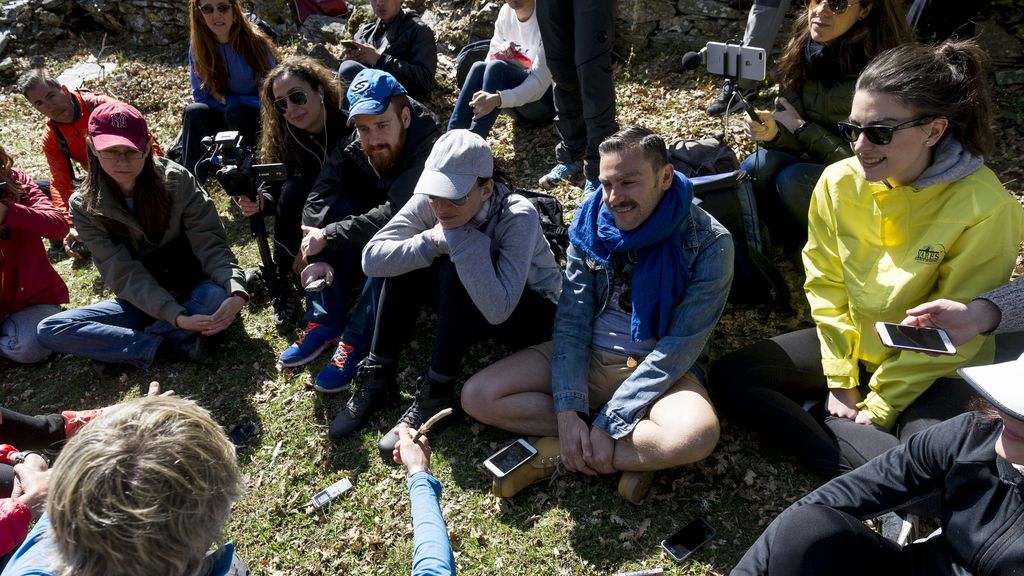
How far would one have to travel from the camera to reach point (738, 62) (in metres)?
4.23

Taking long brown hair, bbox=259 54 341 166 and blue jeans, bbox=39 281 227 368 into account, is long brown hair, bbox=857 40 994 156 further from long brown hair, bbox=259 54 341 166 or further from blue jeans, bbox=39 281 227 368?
blue jeans, bbox=39 281 227 368

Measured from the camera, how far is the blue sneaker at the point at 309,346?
4.81 m

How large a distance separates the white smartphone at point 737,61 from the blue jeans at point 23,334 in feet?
16.2

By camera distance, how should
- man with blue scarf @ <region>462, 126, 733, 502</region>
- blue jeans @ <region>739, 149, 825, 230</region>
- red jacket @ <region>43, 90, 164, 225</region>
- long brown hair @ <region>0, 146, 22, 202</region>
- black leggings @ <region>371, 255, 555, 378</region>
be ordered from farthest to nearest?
red jacket @ <region>43, 90, 164, 225</region> < long brown hair @ <region>0, 146, 22, 202</region> < blue jeans @ <region>739, 149, 825, 230</region> < black leggings @ <region>371, 255, 555, 378</region> < man with blue scarf @ <region>462, 126, 733, 502</region>

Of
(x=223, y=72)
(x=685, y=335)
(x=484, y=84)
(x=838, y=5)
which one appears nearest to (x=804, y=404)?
(x=685, y=335)

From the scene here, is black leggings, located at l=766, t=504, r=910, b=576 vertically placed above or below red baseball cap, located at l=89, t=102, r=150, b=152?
below

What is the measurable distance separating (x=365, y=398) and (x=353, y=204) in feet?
4.84

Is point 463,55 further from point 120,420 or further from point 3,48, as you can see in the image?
point 3,48

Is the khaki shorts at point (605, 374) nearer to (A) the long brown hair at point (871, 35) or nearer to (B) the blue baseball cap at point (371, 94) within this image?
(B) the blue baseball cap at point (371, 94)

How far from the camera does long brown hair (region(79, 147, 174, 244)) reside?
15.4ft

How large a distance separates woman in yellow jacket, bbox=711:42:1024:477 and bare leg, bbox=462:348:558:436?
96 cm

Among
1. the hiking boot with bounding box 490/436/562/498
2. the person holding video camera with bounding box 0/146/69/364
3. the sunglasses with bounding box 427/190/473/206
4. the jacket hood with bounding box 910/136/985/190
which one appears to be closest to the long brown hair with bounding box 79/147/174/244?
the person holding video camera with bounding box 0/146/69/364

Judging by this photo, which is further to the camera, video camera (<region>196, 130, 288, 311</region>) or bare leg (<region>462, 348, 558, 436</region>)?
video camera (<region>196, 130, 288, 311</region>)

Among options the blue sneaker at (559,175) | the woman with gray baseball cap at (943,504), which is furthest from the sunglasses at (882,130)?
the blue sneaker at (559,175)
